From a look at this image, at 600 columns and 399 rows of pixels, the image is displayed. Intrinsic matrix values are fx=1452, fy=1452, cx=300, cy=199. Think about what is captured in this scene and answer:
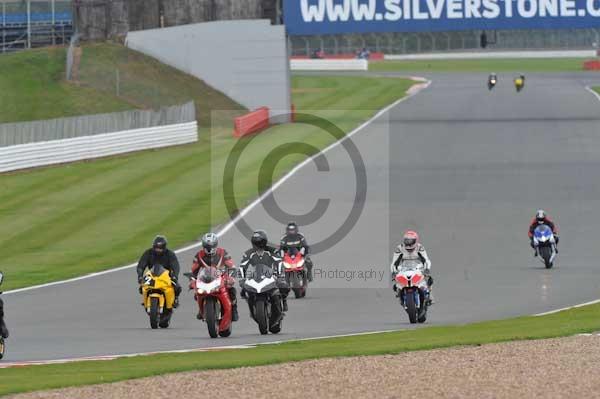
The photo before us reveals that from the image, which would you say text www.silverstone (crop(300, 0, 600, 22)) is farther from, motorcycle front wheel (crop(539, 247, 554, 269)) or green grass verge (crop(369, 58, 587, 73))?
green grass verge (crop(369, 58, 587, 73))

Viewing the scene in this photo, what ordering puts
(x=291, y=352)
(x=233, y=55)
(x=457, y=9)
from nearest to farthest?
(x=291, y=352)
(x=457, y=9)
(x=233, y=55)

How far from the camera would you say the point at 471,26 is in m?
67.9

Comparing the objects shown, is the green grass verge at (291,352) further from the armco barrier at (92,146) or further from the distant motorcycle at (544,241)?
the armco barrier at (92,146)

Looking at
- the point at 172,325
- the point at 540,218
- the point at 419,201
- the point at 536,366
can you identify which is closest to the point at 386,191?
the point at 419,201

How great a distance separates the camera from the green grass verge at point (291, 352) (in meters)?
16.4

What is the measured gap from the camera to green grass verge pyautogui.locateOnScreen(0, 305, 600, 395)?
16.4m

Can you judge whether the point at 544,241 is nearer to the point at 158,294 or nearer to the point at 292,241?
the point at 292,241

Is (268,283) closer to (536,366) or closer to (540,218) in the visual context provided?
(536,366)

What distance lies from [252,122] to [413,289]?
45.8 metres

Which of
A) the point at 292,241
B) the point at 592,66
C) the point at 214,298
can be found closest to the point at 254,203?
the point at 292,241

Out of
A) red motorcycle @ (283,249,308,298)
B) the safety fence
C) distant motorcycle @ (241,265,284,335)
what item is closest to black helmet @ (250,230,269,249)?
distant motorcycle @ (241,265,284,335)

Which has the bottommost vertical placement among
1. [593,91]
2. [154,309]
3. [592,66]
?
[593,91]

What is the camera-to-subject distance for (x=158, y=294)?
22641 millimetres

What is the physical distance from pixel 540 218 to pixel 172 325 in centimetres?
1009
